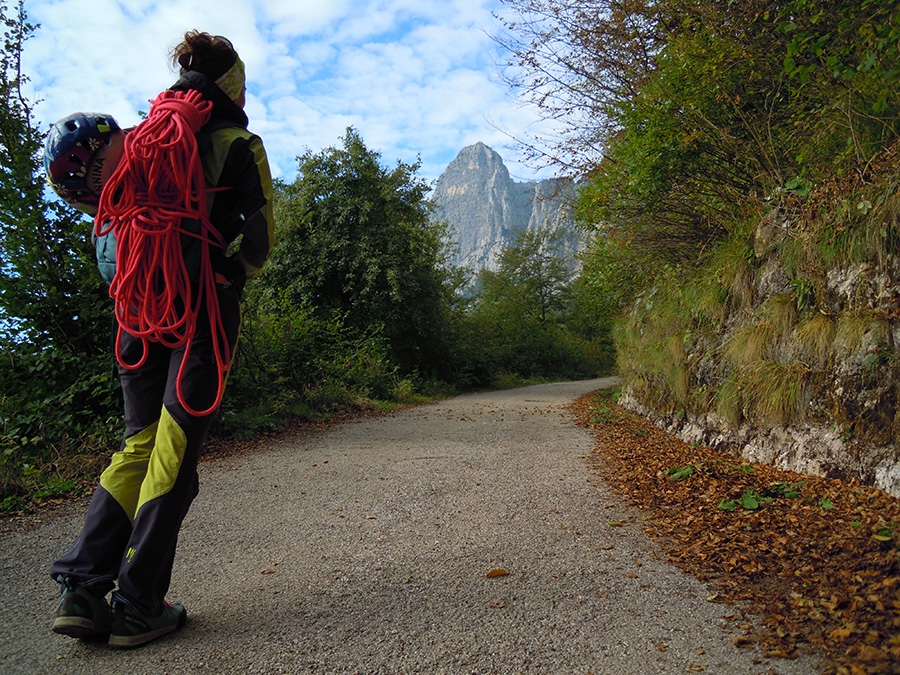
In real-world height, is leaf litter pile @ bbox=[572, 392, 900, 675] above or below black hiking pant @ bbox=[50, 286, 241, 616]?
below

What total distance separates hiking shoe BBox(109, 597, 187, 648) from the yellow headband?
2052 mm

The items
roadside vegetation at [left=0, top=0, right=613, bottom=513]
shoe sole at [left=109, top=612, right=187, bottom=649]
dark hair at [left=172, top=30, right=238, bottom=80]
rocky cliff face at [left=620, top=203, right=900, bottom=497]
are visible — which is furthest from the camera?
roadside vegetation at [left=0, top=0, right=613, bottom=513]

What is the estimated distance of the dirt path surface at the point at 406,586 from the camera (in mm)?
1888

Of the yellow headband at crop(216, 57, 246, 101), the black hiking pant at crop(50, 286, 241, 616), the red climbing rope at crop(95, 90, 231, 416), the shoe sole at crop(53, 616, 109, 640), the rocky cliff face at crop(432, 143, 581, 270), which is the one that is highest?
the rocky cliff face at crop(432, 143, 581, 270)

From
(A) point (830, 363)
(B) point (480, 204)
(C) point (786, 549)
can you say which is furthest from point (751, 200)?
(B) point (480, 204)

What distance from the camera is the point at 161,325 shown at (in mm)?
2084

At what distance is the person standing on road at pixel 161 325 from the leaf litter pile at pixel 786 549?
2.11 m

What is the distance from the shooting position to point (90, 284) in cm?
550

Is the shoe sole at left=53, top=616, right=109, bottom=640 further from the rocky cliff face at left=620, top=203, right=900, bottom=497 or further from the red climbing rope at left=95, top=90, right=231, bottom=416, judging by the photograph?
the rocky cliff face at left=620, top=203, right=900, bottom=497

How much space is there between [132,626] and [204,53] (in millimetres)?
2258

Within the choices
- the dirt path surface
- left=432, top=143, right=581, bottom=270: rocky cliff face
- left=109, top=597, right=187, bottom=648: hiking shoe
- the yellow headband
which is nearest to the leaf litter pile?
the dirt path surface

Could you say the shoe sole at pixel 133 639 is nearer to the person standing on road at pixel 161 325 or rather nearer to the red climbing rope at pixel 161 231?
the person standing on road at pixel 161 325

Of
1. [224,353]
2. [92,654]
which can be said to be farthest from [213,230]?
[92,654]

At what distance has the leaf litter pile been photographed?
1.85m
